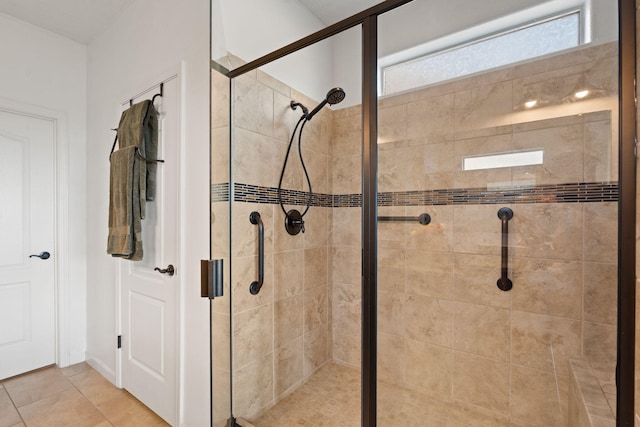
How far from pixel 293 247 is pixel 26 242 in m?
2.27

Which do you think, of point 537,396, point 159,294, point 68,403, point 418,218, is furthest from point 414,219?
point 68,403

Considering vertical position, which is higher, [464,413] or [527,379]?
[527,379]

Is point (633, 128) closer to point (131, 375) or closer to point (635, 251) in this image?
point (635, 251)

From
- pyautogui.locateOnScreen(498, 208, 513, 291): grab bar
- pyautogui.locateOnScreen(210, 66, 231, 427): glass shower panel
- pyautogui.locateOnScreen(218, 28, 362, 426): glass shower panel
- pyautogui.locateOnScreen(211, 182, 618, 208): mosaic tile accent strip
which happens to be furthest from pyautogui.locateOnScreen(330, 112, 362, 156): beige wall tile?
pyautogui.locateOnScreen(498, 208, 513, 291): grab bar

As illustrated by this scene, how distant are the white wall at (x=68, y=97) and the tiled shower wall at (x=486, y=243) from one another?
7.54 ft

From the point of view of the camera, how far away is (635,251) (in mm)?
648

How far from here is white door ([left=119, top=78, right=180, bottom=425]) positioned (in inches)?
65.7

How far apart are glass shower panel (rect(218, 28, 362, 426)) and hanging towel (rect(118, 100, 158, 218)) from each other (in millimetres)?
719

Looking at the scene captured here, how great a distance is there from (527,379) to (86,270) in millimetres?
3272


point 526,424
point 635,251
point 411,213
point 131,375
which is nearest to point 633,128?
point 635,251

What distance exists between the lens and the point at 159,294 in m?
1.76

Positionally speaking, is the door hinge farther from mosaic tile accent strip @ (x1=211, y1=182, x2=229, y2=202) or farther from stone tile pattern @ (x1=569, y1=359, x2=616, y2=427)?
stone tile pattern @ (x1=569, y1=359, x2=616, y2=427)

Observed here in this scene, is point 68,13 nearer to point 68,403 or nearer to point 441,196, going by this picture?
point 68,403

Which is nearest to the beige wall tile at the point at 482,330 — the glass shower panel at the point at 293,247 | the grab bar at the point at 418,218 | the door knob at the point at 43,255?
the grab bar at the point at 418,218
